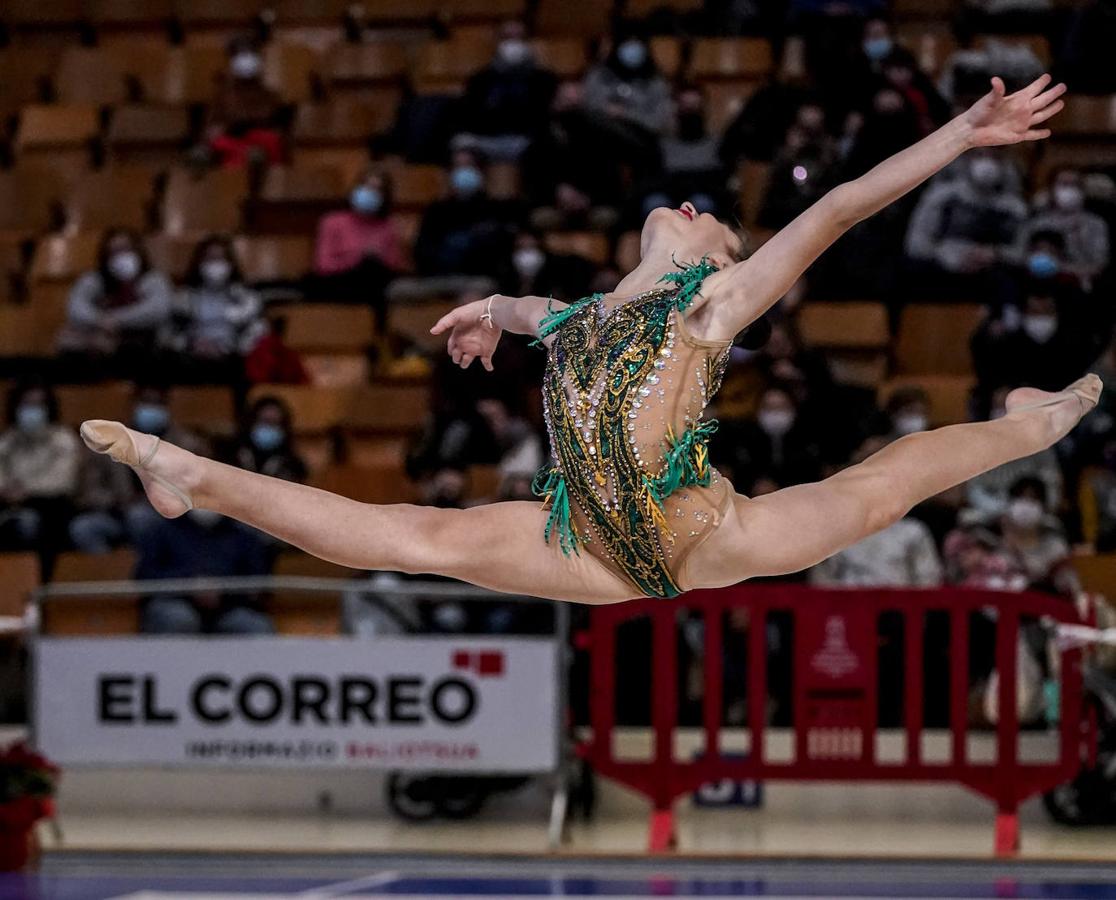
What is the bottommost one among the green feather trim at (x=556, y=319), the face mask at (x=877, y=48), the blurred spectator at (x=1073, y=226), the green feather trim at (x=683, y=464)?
the green feather trim at (x=683, y=464)

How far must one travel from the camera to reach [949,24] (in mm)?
12109

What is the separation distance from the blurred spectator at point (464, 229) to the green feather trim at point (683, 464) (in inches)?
235

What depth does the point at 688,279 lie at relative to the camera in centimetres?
467

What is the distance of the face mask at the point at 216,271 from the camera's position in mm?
10891

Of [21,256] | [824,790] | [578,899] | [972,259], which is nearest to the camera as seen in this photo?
[578,899]

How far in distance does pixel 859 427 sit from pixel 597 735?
2.23 m

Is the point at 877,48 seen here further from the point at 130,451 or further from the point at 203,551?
the point at 130,451

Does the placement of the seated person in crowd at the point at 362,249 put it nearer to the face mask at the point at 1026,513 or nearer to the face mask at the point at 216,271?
the face mask at the point at 216,271

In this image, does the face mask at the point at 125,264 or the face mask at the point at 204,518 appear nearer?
the face mask at the point at 204,518

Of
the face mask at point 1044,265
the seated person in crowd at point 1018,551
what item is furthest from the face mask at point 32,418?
the face mask at point 1044,265

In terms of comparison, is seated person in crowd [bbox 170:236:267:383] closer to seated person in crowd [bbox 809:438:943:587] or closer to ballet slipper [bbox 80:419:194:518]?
seated person in crowd [bbox 809:438:943:587]

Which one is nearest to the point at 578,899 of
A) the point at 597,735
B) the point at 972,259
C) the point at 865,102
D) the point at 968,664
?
the point at 597,735

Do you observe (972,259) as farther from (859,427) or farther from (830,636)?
(830,636)

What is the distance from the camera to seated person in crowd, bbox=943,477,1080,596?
8.52 metres
